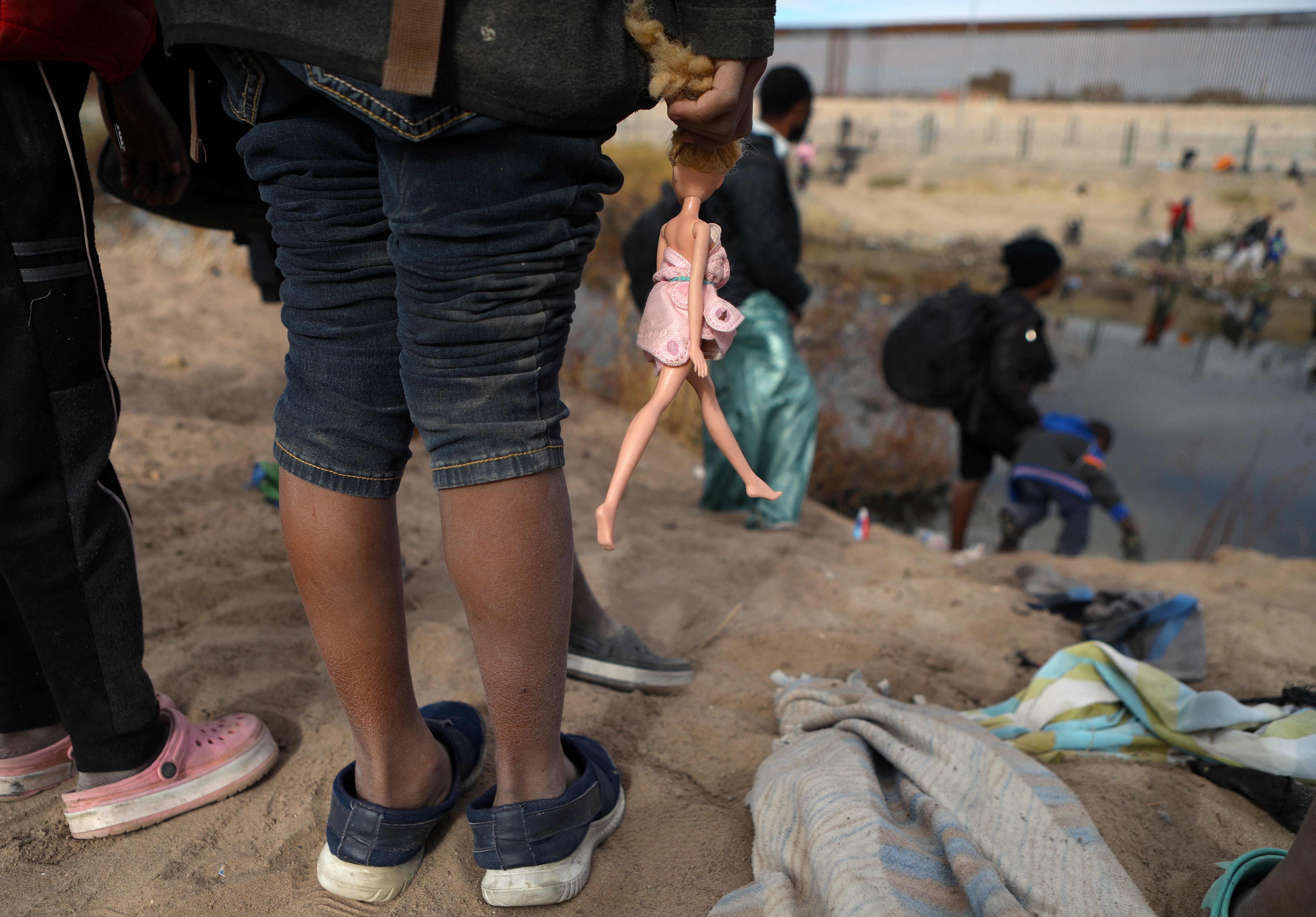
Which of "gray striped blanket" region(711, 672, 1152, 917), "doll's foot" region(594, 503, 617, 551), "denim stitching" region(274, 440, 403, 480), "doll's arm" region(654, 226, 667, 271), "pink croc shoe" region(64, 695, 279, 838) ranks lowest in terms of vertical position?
"pink croc shoe" region(64, 695, 279, 838)

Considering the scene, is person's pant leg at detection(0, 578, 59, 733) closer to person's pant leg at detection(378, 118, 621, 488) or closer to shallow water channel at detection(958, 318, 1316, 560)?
person's pant leg at detection(378, 118, 621, 488)

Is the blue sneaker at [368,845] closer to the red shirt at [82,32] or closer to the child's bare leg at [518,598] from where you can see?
the child's bare leg at [518,598]

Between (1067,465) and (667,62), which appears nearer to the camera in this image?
(667,62)

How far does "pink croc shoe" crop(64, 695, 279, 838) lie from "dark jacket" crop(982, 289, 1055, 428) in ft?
11.4

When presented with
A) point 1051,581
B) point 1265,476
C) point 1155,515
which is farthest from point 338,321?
point 1265,476

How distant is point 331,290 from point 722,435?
546 mm

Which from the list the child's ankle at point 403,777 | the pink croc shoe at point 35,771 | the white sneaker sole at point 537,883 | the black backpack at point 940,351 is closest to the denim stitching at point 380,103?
the child's ankle at point 403,777

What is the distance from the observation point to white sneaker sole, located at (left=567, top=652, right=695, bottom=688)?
1.74 meters

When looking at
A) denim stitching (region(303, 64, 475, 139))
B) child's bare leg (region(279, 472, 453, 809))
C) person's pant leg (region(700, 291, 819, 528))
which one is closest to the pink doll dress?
denim stitching (region(303, 64, 475, 139))

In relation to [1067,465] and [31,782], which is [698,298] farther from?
[1067,465]

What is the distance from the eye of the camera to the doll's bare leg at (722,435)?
3.75 feet

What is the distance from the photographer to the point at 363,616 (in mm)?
1152

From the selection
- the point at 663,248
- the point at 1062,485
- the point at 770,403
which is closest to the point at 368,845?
the point at 663,248

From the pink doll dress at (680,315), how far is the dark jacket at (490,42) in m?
0.23
